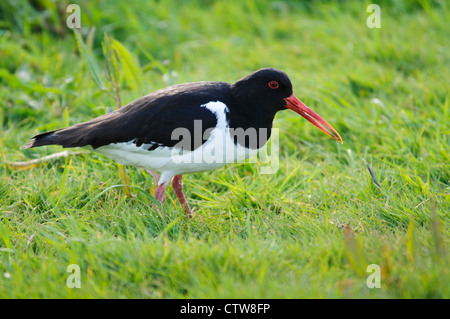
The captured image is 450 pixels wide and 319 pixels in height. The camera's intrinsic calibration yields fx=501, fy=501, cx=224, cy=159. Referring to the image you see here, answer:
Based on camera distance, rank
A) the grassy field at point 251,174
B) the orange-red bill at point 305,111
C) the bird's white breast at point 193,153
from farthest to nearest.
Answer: the orange-red bill at point 305,111 → the bird's white breast at point 193,153 → the grassy field at point 251,174

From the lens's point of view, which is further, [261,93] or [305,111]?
[305,111]

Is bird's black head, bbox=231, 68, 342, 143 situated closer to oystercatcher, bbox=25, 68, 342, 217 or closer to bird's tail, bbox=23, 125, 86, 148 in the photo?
oystercatcher, bbox=25, 68, 342, 217

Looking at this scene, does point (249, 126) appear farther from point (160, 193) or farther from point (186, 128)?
point (160, 193)

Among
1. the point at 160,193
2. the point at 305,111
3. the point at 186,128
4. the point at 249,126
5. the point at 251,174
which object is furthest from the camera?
the point at 251,174

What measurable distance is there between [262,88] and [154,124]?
87 centimetres

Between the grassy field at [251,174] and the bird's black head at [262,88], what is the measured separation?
699mm

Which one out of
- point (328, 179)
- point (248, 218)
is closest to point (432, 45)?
point (328, 179)

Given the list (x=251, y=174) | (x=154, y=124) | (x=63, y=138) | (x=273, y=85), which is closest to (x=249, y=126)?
(x=273, y=85)

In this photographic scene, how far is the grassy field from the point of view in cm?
295

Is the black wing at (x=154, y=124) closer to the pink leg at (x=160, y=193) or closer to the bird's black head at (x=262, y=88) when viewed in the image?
the bird's black head at (x=262, y=88)

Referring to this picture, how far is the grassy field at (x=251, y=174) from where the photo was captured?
2953 mm

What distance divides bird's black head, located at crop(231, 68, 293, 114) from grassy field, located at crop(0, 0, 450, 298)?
699mm

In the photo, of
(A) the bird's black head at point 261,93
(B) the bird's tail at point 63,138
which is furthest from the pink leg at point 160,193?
(A) the bird's black head at point 261,93

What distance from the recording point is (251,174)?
453cm
